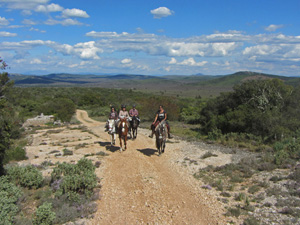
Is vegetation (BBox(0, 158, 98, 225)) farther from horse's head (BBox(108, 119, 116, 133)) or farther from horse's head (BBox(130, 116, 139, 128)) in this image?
horse's head (BBox(130, 116, 139, 128))

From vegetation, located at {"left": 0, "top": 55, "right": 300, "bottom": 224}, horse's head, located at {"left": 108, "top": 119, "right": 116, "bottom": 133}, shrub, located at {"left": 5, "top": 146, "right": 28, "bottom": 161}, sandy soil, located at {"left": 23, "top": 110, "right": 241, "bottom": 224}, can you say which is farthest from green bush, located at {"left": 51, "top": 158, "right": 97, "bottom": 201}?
horse's head, located at {"left": 108, "top": 119, "right": 116, "bottom": 133}

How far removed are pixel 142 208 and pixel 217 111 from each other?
70.8 feet

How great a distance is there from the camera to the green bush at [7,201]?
285 inches

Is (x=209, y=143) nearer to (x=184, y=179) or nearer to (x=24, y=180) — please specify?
(x=184, y=179)

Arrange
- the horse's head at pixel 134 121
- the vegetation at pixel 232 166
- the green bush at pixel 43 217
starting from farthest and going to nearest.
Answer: the horse's head at pixel 134 121
the vegetation at pixel 232 166
the green bush at pixel 43 217

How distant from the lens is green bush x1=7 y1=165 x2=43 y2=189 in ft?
32.8

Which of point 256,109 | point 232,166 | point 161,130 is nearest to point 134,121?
point 161,130

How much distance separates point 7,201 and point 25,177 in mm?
2316

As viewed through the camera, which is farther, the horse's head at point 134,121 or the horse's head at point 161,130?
the horse's head at point 134,121

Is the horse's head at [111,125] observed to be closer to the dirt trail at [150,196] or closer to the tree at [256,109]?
the dirt trail at [150,196]

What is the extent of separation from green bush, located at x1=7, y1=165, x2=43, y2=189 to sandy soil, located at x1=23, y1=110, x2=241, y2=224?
145cm

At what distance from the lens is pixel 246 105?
2414cm

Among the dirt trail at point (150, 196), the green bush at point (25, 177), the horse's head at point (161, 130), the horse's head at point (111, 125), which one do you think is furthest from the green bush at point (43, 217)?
the horse's head at point (111, 125)

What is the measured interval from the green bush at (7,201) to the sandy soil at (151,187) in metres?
2.14
